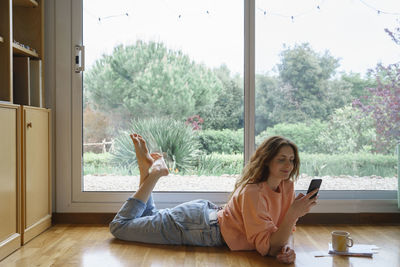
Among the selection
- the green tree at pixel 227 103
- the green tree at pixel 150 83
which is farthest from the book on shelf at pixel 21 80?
the green tree at pixel 227 103

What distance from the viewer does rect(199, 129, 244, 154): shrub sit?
304cm

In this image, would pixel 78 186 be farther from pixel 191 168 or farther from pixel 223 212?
pixel 223 212

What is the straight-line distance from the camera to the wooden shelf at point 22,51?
8.13ft

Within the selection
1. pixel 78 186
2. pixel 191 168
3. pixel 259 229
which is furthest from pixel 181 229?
pixel 78 186

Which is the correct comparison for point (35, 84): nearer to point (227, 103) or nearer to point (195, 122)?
point (195, 122)

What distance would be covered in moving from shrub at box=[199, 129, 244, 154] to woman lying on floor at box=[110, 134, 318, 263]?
56 cm

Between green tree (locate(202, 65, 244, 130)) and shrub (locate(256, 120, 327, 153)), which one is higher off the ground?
green tree (locate(202, 65, 244, 130))

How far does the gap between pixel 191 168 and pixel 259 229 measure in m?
1.03

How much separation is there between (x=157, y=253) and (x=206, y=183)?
0.91 meters

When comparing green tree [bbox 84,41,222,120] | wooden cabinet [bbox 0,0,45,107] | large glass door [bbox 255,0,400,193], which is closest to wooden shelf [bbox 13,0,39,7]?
wooden cabinet [bbox 0,0,45,107]

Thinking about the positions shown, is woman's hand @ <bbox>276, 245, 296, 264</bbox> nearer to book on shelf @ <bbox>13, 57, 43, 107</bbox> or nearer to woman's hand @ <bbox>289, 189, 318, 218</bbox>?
woman's hand @ <bbox>289, 189, 318, 218</bbox>

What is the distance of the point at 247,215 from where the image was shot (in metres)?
2.13

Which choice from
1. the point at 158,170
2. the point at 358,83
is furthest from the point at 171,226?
the point at 358,83

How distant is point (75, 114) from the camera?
2.98 m
